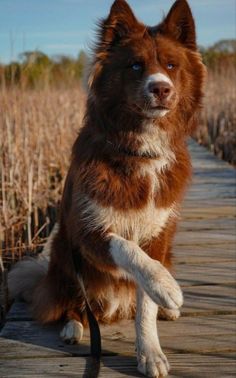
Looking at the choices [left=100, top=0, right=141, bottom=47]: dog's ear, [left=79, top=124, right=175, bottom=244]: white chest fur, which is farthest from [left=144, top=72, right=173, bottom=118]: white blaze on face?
[left=100, top=0, right=141, bottom=47]: dog's ear

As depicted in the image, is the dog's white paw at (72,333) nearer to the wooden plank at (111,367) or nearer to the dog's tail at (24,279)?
the wooden plank at (111,367)

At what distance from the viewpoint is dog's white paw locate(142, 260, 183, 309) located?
6.45 feet

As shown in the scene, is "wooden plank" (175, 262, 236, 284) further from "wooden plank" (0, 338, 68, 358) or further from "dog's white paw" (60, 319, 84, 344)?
"wooden plank" (0, 338, 68, 358)

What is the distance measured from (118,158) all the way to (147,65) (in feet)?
1.52

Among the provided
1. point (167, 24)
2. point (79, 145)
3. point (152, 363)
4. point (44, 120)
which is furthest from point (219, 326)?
point (44, 120)

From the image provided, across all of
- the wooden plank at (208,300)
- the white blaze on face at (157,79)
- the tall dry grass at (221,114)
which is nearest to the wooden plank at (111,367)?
the wooden plank at (208,300)

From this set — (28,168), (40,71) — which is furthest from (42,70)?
(28,168)

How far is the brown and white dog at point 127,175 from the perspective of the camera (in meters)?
2.32

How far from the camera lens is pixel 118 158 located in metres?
2.41

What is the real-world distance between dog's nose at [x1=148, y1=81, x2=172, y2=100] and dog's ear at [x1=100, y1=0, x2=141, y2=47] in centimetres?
42

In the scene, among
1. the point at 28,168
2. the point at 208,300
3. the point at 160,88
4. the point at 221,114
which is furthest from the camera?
the point at 221,114

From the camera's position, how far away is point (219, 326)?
8.46ft

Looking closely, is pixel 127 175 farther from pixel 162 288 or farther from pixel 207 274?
pixel 207 274

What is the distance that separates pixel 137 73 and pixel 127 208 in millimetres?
655
